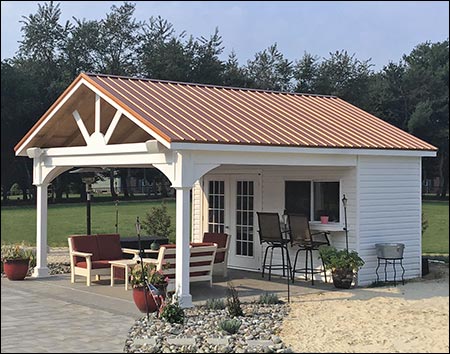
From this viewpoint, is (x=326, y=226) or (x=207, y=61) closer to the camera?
(x=326, y=226)

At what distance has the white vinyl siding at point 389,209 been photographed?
13.1m

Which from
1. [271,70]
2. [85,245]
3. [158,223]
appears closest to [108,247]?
[85,245]

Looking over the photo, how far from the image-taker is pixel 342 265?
1247 centimetres

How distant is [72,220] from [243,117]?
21024 millimetres

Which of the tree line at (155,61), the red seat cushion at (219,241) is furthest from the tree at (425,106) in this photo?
the tree line at (155,61)

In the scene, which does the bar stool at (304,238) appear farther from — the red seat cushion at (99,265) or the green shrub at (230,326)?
the green shrub at (230,326)

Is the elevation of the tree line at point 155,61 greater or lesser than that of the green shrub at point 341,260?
greater

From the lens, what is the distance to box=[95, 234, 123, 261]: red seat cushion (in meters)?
13.3

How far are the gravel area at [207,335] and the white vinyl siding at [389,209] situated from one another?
11.9 feet

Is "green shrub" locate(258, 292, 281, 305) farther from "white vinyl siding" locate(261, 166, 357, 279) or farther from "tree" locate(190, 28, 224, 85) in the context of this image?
"tree" locate(190, 28, 224, 85)

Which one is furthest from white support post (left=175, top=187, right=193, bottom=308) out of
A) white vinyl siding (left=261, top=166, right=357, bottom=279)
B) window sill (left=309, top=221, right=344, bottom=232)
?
white vinyl siding (left=261, top=166, right=357, bottom=279)

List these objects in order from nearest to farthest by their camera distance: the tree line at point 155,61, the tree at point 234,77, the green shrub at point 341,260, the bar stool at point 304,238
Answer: the green shrub at point 341,260, the bar stool at point 304,238, the tree line at point 155,61, the tree at point 234,77

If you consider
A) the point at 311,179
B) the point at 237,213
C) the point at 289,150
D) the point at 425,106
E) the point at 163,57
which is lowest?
the point at 237,213

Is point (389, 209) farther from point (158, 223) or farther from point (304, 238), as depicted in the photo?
point (158, 223)
